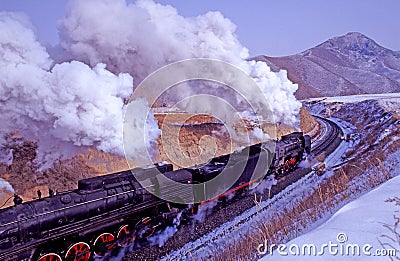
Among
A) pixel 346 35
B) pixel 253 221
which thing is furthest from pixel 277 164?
pixel 346 35

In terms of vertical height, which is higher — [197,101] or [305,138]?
[197,101]

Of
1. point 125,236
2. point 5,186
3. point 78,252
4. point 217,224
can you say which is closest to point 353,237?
point 125,236

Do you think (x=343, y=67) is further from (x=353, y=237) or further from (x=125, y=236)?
(x=353, y=237)

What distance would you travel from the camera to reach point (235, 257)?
6.61 m

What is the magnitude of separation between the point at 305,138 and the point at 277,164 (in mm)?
4981

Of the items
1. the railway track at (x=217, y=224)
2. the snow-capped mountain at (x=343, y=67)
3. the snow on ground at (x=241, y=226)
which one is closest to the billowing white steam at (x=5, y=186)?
the railway track at (x=217, y=224)

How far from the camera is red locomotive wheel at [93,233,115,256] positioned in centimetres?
877

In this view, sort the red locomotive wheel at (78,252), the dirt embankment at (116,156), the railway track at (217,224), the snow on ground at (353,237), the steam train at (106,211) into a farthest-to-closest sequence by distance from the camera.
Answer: the dirt embankment at (116,156) < the railway track at (217,224) < the red locomotive wheel at (78,252) < the steam train at (106,211) < the snow on ground at (353,237)

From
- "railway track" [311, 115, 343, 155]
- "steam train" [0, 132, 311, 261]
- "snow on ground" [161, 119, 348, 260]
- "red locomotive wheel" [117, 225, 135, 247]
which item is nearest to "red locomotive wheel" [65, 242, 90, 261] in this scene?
"steam train" [0, 132, 311, 261]

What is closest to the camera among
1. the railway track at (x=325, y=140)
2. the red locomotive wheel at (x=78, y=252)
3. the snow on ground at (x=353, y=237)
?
the snow on ground at (x=353, y=237)

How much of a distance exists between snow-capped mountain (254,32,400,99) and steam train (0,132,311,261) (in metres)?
60.1

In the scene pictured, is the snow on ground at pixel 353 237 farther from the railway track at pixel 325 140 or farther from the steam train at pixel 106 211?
the railway track at pixel 325 140

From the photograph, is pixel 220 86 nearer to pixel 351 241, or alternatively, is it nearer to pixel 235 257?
pixel 235 257

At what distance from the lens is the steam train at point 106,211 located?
7316 millimetres
